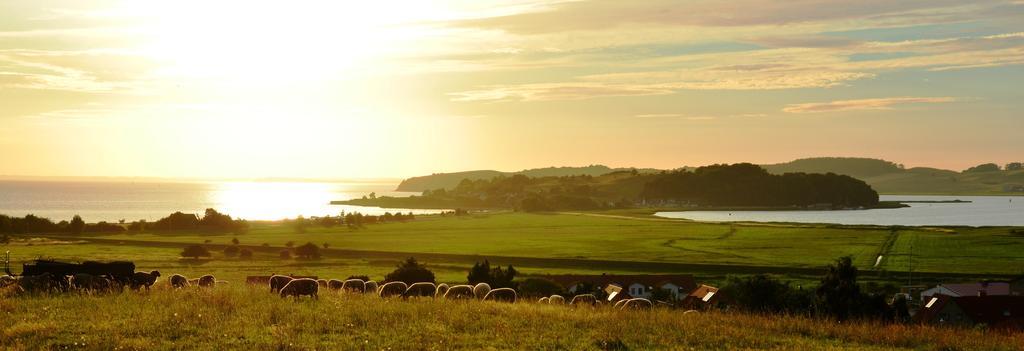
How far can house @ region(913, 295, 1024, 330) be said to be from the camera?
44.2 meters

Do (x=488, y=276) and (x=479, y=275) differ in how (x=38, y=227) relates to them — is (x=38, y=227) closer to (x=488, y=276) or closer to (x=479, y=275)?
(x=479, y=275)

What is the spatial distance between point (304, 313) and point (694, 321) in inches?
309

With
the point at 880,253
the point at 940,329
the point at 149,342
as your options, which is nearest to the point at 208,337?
the point at 149,342

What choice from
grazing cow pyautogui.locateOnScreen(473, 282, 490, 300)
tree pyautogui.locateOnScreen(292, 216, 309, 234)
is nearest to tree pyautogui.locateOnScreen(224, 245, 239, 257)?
tree pyautogui.locateOnScreen(292, 216, 309, 234)

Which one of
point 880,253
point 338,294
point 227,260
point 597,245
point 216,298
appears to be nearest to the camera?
point 216,298

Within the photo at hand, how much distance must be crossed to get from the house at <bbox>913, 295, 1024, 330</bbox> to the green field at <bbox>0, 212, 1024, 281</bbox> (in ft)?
109

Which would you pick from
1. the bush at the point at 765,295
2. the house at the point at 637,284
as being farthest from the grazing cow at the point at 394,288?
the house at the point at 637,284

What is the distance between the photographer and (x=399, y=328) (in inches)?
664

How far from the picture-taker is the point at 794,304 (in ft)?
167

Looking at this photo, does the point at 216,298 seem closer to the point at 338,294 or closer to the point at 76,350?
the point at 338,294

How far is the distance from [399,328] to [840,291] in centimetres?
3811

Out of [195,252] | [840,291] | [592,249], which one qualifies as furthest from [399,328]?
[592,249]

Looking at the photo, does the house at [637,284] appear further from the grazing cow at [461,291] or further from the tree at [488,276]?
the grazing cow at [461,291]

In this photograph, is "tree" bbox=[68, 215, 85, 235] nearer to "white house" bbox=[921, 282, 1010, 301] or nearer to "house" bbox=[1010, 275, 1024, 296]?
"white house" bbox=[921, 282, 1010, 301]
